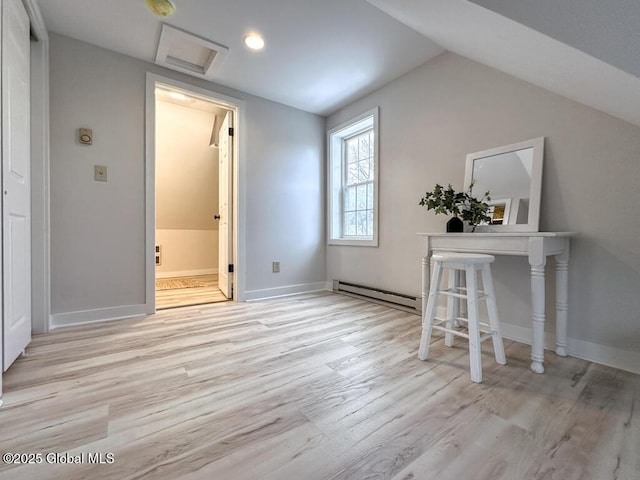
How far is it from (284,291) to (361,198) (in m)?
1.37

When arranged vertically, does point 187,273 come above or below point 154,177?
below

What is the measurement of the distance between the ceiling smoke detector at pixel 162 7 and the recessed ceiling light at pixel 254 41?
19.3 inches

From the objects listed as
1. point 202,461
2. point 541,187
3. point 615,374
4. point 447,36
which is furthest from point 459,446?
point 447,36

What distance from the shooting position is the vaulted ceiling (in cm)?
97

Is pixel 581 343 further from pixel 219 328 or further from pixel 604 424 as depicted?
pixel 219 328

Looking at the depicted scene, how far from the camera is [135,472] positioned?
0.79m

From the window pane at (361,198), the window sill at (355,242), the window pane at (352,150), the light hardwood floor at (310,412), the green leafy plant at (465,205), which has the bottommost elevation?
the light hardwood floor at (310,412)

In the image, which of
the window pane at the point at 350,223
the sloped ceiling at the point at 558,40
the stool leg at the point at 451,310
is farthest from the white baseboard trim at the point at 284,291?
the sloped ceiling at the point at 558,40

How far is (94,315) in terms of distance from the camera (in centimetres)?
215

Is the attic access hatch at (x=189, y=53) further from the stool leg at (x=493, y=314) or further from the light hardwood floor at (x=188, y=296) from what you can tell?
the stool leg at (x=493, y=314)

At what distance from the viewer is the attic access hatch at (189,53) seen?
2020 mm

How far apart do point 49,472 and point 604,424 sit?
5.98 ft

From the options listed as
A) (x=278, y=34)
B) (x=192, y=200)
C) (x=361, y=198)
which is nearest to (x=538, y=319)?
(x=361, y=198)

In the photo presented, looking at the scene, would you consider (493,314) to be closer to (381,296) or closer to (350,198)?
(381,296)
